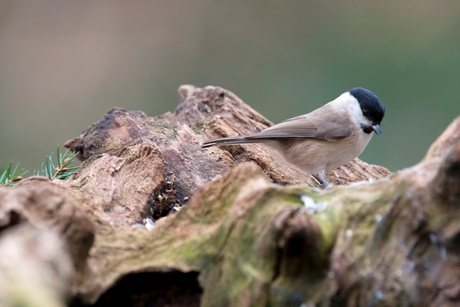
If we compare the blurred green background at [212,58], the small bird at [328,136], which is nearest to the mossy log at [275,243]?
the small bird at [328,136]

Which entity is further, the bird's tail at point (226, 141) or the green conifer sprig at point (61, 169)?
the bird's tail at point (226, 141)

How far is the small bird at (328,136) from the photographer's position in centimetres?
350

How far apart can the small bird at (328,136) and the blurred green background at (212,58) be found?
1868 mm

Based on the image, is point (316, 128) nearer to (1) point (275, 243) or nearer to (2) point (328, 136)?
(2) point (328, 136)

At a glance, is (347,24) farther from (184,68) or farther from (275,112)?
(184,68)

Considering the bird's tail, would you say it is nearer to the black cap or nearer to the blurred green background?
the black cap

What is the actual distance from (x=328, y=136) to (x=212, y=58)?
338cm

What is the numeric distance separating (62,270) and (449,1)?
21.2 ft

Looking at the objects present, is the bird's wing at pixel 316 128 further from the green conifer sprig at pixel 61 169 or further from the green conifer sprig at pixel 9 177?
the green conifer sprig at pixel 9 177

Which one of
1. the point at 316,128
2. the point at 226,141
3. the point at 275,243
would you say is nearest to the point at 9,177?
the point at 226,141

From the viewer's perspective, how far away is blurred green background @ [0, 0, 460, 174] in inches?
226

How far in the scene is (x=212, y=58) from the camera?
671cm

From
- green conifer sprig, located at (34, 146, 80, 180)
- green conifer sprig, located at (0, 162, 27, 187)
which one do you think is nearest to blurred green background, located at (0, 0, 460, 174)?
green conifer sprig, located at (34, 146, 80, 180)

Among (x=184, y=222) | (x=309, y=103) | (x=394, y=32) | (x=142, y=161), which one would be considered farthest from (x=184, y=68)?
(x=184, y=222)
